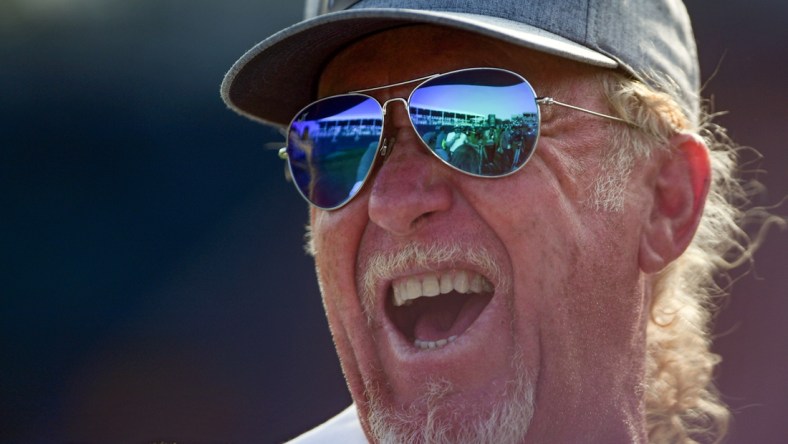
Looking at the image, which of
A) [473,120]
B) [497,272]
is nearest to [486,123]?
[473,120]

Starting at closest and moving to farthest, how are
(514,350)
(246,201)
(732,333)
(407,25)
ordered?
(514,350) < (407,25) < (732,333) < (246,201)

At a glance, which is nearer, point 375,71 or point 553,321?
point 553,321

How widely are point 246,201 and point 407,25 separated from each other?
180cm

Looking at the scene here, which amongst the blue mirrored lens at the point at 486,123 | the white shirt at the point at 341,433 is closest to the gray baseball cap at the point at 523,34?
the blue mirrored lens at the point at 486,123

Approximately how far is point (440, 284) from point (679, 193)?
56 cm

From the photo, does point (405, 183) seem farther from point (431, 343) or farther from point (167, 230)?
point (167, 230)

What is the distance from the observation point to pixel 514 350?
1.57m

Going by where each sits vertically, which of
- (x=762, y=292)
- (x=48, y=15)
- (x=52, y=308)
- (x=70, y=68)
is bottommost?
(x=52, y=308)

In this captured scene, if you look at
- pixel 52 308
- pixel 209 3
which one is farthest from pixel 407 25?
pixel 52 308

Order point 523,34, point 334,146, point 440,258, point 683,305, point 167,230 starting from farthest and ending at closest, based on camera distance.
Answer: point 167,230, point 683,305, point 334,146, point 440,258, point 523,34

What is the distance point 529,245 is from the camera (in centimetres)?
158

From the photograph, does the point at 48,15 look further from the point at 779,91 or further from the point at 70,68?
the point at 779,91

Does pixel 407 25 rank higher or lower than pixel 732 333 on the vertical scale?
higher

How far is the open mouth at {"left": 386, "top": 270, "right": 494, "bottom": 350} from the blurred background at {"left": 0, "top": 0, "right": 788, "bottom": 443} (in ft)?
5.37
